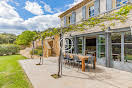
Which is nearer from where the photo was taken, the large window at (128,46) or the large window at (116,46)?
the large window at (128,46)

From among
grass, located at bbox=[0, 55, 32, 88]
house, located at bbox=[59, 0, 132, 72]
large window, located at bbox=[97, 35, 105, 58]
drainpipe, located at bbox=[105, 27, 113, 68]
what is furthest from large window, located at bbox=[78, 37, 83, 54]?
grass, located at bbox=[0, 55, 32, 88]

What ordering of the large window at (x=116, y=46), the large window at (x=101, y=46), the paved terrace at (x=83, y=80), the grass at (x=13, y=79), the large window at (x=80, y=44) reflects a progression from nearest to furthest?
1. the paved terrace at (x=83, y=80)
2. the grass at (x=13, y=79)
3. the large window at (x=116, y=46)
4. the large window at (x=101, y=46)
5. the large window at (x=80, y=44)

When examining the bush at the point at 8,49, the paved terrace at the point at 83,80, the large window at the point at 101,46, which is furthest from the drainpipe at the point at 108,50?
the bush at the point at 8,49

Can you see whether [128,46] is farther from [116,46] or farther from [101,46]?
[101,46]

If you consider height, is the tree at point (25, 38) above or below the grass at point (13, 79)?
above

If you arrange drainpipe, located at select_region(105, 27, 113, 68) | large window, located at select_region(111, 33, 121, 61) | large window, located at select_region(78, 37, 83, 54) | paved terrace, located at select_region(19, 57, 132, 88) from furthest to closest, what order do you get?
1. large window, located at select_region(78, 37, 83, 54)
2. drainpipe, located at select_region(105, 27, 113, 68)
3. large window, located at select_region(111, 33, 121, 61)
4. paved terrace, located at select_region(19, 57, 132, 88)

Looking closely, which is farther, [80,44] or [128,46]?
[80,44]

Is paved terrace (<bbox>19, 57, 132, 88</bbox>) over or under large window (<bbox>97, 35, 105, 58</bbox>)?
under

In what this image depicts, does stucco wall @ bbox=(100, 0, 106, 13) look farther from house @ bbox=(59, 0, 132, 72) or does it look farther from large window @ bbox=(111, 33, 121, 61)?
large window @ bbox=(111, 33, 121, 61)

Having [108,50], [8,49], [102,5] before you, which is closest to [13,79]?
[108,50]

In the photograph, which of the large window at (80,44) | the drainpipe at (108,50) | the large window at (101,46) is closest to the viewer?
the drainpipe at (108,50)

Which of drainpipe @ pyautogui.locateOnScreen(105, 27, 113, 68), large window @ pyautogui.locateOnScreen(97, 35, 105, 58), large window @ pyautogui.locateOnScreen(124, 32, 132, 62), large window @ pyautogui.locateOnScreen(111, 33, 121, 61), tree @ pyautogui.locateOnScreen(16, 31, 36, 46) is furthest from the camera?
tree @ pyautogui.locateOnScreen(16, 31, 36, 46)

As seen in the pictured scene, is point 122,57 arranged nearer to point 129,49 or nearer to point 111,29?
point 129,49

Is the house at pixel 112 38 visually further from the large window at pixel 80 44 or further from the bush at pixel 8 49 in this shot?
the bush at pixel 8 49
